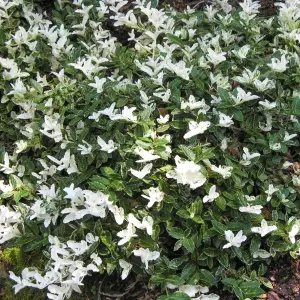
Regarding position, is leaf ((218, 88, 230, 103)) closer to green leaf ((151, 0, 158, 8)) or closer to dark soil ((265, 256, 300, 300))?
dark soil ((265, 256, 300, 300))

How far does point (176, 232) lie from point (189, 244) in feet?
0.34

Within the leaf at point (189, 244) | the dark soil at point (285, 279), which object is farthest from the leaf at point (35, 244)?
the dark soil at point (285, 279)

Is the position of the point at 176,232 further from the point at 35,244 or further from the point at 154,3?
the point at 154,3

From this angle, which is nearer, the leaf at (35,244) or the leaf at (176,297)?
the leaf at (176,297)

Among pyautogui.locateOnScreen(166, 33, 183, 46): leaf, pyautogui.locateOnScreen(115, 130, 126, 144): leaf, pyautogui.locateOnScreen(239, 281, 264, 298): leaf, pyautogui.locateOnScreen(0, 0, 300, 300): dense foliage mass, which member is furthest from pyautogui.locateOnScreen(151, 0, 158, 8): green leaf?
pyautogui.locateOnScreen(239, 281, 264, 298): leaf

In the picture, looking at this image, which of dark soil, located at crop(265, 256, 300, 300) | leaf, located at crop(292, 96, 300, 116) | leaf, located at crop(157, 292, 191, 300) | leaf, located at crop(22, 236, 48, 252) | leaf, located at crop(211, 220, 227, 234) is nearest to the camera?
leaf, located at crop(157, 292, 191, 300)

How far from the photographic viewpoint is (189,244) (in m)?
2.91

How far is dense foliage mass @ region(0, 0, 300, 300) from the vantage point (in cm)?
296

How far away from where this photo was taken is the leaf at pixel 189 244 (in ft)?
9.50

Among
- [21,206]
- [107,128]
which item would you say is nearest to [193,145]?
[107,128]

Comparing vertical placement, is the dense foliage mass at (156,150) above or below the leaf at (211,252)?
above

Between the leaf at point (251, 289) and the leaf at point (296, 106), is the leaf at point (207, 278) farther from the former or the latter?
the leaf at point (296, 106)

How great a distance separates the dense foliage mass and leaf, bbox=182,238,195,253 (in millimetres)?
14

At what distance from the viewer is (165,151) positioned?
121 inches
